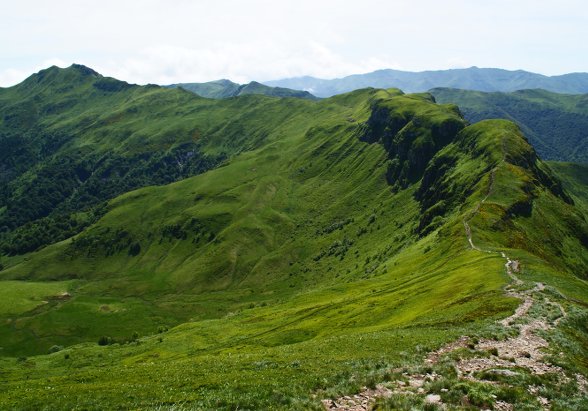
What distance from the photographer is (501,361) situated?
39.9 metres

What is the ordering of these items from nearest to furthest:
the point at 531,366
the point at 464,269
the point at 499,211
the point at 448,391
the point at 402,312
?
the point at 448,391 < the point at 531,366 < the point at 402,312 < the point at 464,269 < the point at 499,211

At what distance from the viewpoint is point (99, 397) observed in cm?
3931

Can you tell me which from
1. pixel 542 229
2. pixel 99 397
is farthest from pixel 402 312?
pixel 542 229

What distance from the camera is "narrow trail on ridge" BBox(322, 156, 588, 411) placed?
31.3 metres

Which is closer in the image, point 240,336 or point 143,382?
point 143,382

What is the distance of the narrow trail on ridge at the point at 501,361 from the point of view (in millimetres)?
31297

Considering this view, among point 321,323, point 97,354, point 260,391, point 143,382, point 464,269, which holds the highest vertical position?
point 260,391

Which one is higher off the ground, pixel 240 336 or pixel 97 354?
pixel 240 336

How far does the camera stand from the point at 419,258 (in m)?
139

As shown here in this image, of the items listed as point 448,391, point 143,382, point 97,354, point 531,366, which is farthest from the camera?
point 97,354

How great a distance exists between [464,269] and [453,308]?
32.0 m

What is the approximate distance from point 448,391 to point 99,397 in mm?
29385

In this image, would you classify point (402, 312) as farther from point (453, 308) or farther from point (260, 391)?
point (260, 391)

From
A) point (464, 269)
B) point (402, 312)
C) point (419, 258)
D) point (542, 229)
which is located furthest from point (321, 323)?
point (542, 229)
